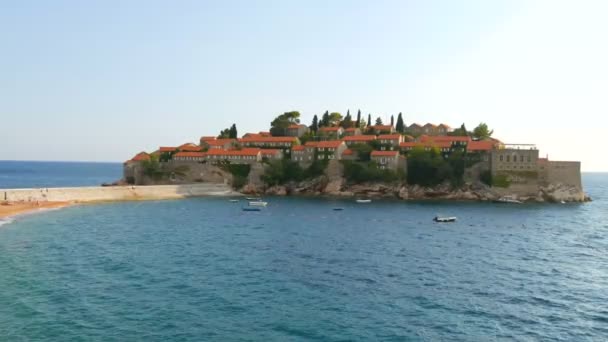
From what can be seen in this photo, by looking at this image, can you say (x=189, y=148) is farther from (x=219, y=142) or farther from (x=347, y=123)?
(x=347, y=123)

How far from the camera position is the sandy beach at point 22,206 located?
72.4m

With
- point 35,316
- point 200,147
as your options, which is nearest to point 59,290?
point 35,316

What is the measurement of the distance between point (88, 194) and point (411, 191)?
2802 inches

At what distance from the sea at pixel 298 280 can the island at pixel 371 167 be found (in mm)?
38479

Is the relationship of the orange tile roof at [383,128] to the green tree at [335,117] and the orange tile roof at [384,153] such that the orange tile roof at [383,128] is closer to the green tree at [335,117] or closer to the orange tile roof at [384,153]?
the green tree at [335,117]

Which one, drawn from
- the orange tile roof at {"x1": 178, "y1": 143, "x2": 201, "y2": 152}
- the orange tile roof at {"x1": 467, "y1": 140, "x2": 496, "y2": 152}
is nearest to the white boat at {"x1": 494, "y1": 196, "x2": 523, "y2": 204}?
the orange tile roof at {"x1": 467, "y1": 140, "x2": 496, "y2": 152}

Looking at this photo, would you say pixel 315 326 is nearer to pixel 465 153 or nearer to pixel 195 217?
pixel 195 217

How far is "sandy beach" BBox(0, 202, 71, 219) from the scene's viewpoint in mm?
72450

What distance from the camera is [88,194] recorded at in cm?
9462

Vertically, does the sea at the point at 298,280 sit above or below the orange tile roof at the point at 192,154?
below

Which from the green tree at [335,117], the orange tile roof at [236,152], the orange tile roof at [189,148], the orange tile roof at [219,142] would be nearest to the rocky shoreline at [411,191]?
the orange tile roof at [236,152]

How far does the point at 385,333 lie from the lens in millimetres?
26062

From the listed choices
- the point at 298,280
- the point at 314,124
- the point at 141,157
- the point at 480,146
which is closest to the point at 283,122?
the point at 314,124

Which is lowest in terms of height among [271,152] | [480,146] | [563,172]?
[563,172]
